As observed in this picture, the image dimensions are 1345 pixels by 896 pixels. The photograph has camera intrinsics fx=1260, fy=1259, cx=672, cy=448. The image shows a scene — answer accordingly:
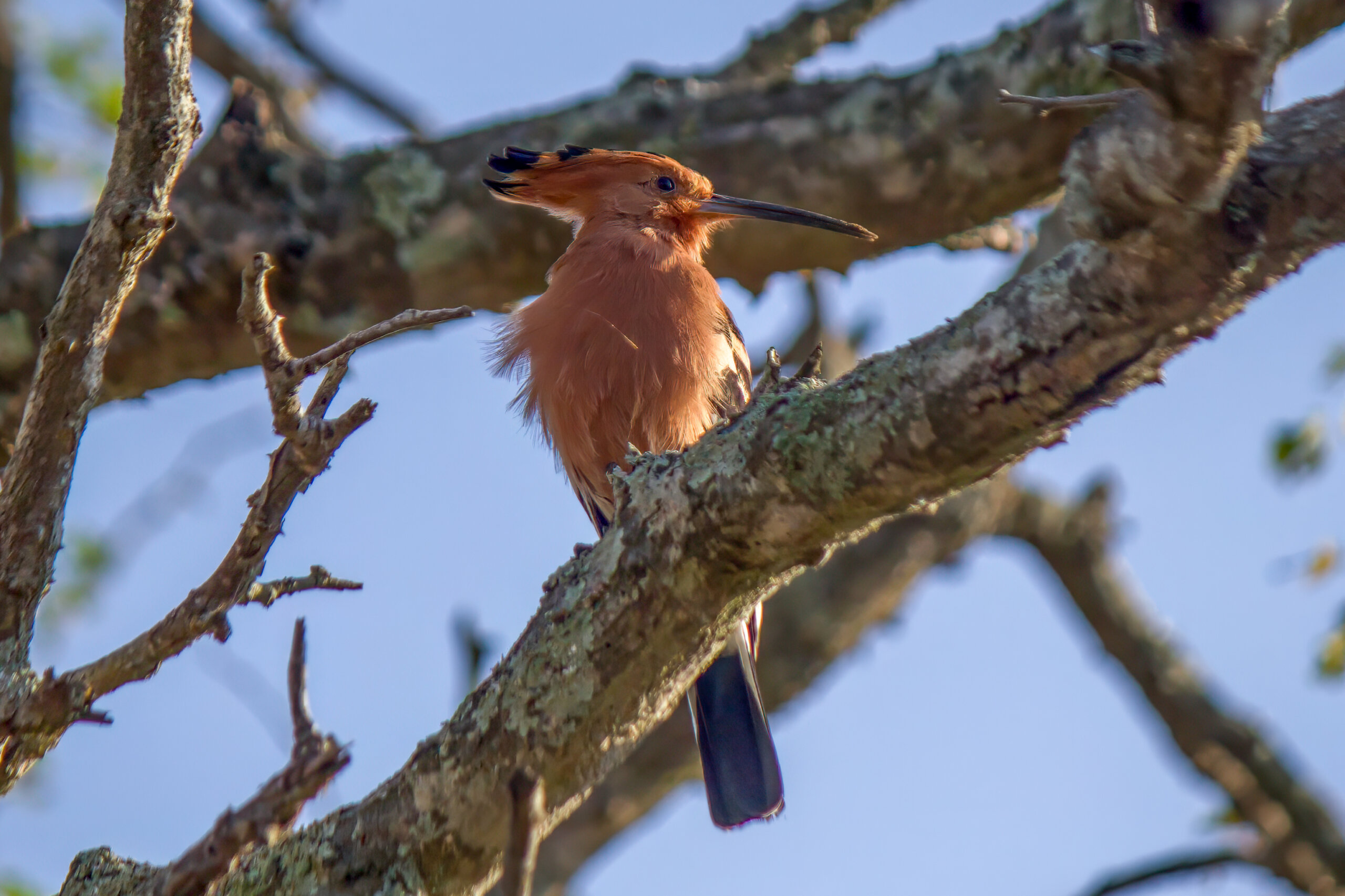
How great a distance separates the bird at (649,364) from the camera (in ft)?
13.0

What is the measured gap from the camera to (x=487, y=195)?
470 cm

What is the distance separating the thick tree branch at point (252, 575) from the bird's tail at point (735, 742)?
1.68 m

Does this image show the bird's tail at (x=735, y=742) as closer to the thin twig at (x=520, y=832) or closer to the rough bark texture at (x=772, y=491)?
the rough bark texture at (x=772, y=491)

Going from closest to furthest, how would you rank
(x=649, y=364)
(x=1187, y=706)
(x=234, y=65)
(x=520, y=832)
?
(x=520, y=832), (x=649, y=364), (x=1187, y=706), (x=234, y=65)

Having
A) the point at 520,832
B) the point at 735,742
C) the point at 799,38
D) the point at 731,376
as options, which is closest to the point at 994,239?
the point at 799,38

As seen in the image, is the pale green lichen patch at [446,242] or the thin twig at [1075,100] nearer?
the thin twig at [1075,100]

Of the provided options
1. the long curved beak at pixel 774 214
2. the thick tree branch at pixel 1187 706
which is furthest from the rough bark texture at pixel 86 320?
the thick tree branch at pixel 1187 706

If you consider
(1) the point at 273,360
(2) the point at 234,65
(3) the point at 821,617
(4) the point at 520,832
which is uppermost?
(2) the point at 234,65

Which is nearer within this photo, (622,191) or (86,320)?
(86,320)

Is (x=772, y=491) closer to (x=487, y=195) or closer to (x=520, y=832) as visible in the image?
(x=520, y=832)

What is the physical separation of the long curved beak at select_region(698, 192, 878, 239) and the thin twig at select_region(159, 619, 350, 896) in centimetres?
277

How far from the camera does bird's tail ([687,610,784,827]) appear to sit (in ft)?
12.4

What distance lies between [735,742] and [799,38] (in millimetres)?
2942

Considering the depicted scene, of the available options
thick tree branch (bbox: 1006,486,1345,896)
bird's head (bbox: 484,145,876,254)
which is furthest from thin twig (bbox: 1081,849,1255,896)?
bird's head (bbox: 484,145,876,254)
